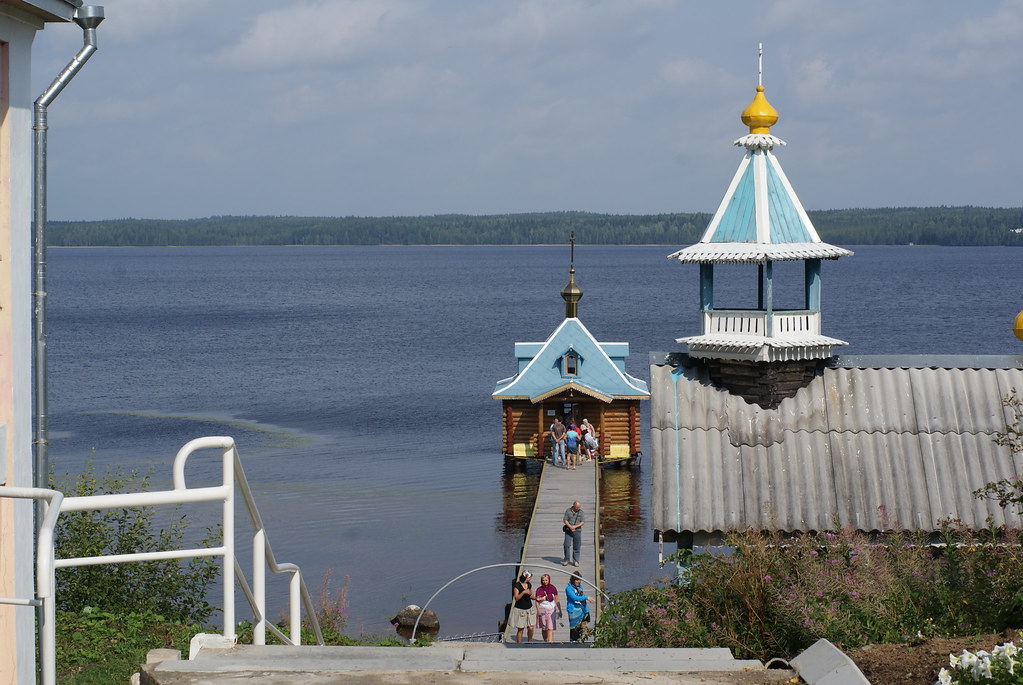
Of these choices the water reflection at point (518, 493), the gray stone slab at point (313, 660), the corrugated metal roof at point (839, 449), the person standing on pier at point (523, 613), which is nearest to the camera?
the gray stone slab at point (313, 660)

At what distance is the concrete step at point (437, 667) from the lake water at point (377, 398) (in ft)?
57.1

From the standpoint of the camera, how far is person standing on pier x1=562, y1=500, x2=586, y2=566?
22094 mm

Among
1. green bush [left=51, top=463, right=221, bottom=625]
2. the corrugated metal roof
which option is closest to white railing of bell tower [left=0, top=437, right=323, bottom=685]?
green bush [left=51, top=463, right=221, bottom=625]

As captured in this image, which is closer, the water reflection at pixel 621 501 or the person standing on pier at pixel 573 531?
the person standing on pier at pixel 573 531

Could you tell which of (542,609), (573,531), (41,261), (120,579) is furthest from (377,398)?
(41,261)

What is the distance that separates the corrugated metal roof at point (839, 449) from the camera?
1398 cm

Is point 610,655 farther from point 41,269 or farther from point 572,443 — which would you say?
point 572,443

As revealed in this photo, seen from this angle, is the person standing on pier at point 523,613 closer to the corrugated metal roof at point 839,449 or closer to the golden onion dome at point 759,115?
the corrugated metal roof at point 839,449

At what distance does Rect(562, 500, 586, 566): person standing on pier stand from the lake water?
2216 mm

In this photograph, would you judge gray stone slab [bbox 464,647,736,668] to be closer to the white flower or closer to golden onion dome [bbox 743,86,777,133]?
the white flower

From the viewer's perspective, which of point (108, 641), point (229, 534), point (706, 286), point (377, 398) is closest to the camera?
point (229, 534)

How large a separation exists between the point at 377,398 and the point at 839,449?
45.4 m

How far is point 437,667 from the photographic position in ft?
19.5

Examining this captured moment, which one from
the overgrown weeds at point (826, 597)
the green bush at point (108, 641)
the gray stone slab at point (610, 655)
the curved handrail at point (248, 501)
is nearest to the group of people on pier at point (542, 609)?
the green bush at point (108, 641)
